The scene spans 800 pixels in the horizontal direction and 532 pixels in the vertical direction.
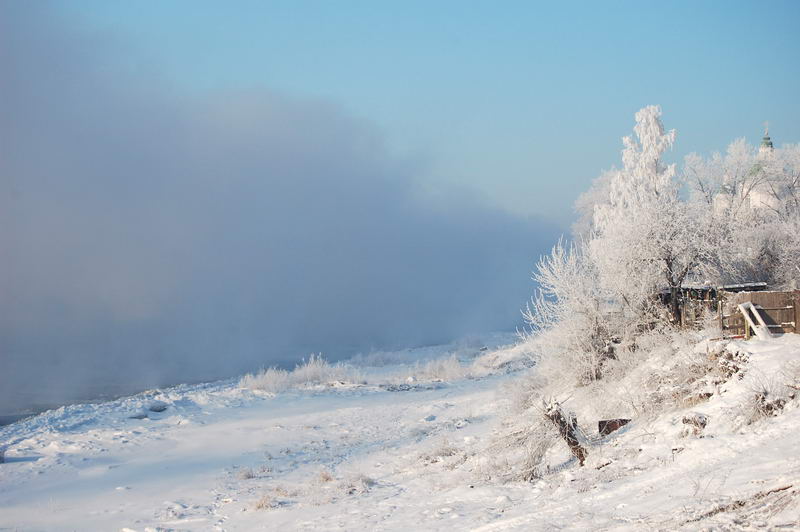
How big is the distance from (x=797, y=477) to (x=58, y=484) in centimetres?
1486

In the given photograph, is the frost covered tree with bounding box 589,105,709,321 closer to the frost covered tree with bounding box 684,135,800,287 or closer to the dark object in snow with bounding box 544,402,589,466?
the frost covered tree with bounding box 684,135,800,287

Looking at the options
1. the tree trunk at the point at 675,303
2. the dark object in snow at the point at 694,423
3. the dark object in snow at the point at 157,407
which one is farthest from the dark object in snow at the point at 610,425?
the dark object in snow at the point at 157,407

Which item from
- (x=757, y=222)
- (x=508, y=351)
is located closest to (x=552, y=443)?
(x=757, y=222)

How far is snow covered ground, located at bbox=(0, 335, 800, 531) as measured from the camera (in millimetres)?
7770

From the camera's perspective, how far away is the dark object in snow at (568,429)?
1120 cm

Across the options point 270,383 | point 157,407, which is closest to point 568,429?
point 157,407

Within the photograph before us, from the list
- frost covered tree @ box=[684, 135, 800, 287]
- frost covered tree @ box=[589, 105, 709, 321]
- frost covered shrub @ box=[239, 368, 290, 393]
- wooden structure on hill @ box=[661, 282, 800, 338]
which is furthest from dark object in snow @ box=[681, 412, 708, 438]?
frost covered shrub @ box=[239, 368, 290, 393]

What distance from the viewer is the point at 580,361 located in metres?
16.9

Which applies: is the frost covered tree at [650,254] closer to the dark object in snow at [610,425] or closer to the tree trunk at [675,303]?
the tree trunk at [675,303]

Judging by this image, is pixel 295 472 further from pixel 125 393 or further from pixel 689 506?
pixel 125 393

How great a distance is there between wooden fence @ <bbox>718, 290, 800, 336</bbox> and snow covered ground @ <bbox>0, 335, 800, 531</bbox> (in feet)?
8.67

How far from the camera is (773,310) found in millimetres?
14734

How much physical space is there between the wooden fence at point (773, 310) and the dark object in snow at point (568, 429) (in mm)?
5187

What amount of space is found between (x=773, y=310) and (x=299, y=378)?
19871 millimetres
